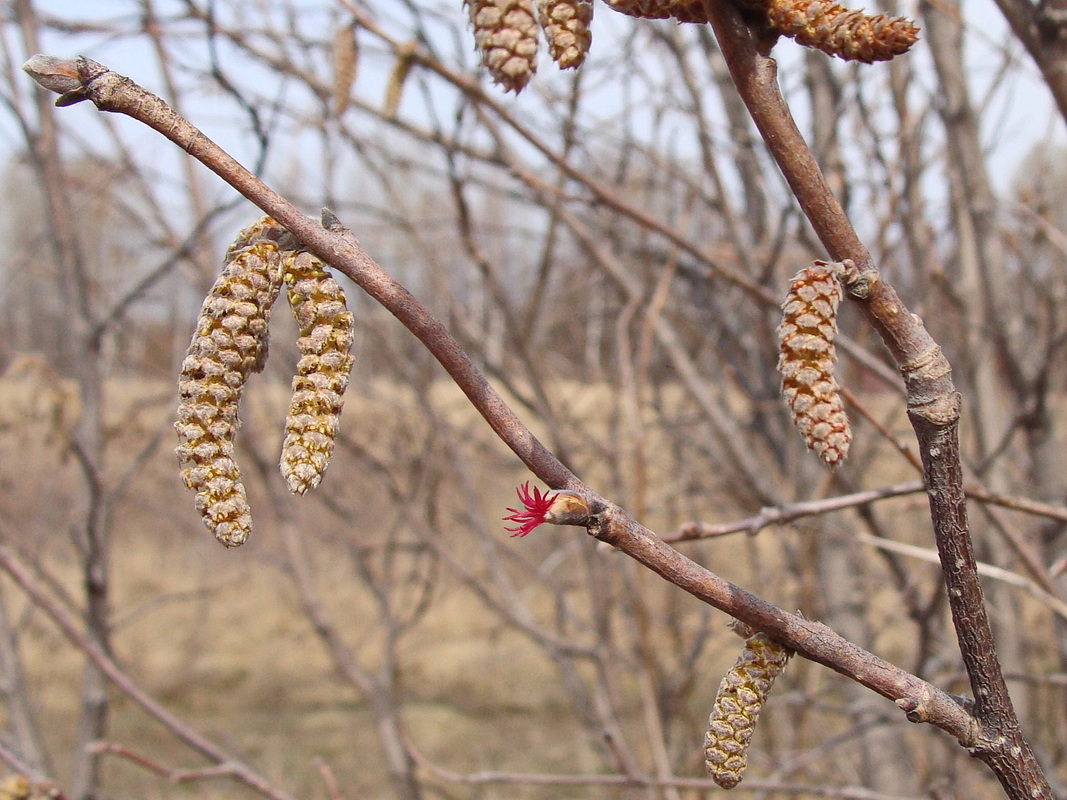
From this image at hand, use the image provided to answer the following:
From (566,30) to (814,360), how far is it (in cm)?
22

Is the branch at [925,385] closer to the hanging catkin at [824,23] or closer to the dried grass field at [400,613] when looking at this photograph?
the hanging catkin at [824,23]

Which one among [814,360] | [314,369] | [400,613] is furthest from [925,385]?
[400,613]

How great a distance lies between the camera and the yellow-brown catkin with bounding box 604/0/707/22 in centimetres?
50

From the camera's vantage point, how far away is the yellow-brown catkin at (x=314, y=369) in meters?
0.48

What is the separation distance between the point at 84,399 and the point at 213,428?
1318mm

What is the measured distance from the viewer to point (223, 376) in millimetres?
506

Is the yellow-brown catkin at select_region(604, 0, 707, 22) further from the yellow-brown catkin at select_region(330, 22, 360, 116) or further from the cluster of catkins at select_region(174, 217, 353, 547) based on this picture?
the yellow-brown catkin at select_region(330, 22, 360, 116)

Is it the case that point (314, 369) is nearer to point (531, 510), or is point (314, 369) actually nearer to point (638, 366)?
point (531, 510)

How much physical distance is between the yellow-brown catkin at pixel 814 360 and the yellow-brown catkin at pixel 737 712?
5.9 inches

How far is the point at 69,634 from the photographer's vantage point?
132 centimetres

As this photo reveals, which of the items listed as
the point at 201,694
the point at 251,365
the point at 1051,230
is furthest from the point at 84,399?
the point at 201,694

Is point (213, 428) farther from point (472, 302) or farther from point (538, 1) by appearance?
point (472, 302)

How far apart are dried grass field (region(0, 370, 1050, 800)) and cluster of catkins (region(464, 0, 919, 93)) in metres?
1.42

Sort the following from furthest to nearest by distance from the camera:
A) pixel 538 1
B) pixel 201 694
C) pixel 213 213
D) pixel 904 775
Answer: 1. pixel 201 694
2. pixel 904 775
3. pixel 213 213
4. pixel 538 1
